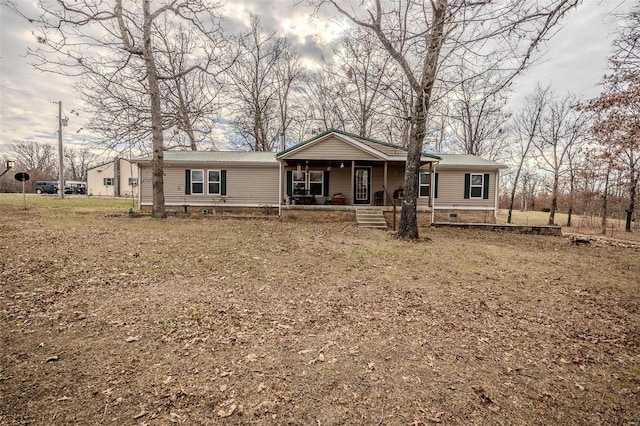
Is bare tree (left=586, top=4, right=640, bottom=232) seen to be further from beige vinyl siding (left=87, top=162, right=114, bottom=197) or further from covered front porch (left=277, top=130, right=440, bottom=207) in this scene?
beige vinyl siding (left=87, top=162, right=114, bottom=197)

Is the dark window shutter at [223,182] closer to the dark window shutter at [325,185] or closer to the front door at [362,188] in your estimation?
the dark window shutter at [325,185]

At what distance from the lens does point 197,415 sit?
249 cm

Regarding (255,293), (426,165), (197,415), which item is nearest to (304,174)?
(426,165)

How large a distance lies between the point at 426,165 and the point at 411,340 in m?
14.0

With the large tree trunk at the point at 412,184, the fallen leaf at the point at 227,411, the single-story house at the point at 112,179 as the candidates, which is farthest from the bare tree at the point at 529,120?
the single-story house at the point at 112,179

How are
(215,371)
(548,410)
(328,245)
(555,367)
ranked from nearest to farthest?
(548,410) < (215,371) < (555,367) < (328,245)

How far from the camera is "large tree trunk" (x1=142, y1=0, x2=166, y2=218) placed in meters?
12.3

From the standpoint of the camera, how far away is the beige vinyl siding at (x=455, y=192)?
1648 centimetres

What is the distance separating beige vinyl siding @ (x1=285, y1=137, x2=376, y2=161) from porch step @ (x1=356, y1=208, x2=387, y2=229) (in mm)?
2533

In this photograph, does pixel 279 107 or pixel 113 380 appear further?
pixel 279 107

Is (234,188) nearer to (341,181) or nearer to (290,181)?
(290,181)

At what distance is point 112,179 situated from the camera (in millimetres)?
37750

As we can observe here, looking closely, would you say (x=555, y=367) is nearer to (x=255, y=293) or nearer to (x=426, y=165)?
(x=255, y=293)

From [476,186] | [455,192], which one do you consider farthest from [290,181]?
[476,186]
